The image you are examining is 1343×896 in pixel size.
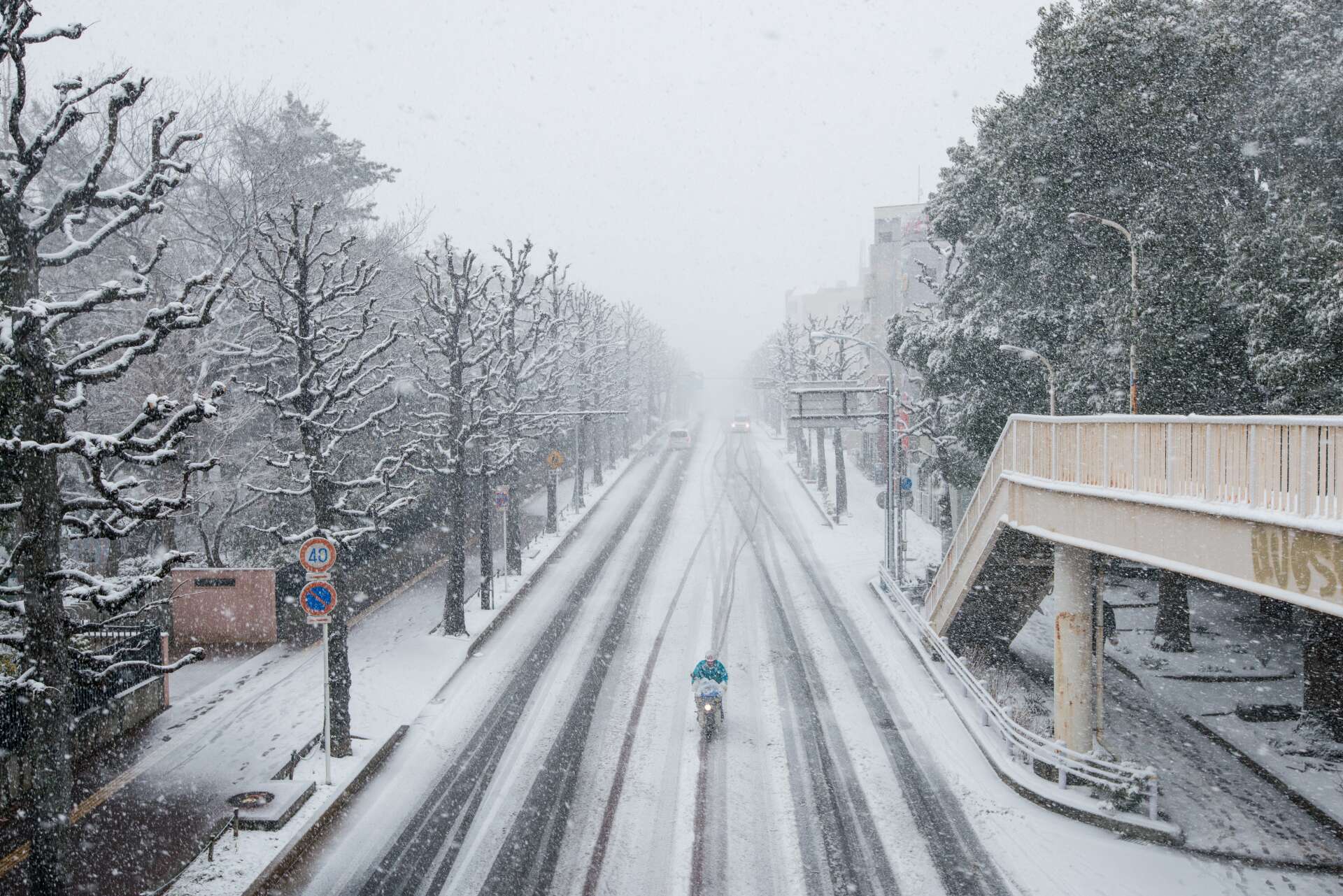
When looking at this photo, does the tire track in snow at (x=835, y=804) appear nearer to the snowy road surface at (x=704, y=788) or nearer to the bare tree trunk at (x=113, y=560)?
the snowy road surface at (x=704, y=788)

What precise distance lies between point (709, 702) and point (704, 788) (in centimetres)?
208

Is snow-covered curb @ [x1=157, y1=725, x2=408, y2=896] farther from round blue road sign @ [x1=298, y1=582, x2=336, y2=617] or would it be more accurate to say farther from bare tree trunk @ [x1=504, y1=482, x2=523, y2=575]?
bare tree trunk @ [x1=504, y1=482, x2=523, y2=575]

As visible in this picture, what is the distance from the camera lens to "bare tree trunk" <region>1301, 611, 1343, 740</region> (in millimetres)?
15602

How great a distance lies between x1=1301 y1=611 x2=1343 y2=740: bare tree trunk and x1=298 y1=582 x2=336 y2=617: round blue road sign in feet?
55.1

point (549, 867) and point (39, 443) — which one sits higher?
point (39, 443)

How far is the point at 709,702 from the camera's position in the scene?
15.4 m

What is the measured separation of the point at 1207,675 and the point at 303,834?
1834 centimetres

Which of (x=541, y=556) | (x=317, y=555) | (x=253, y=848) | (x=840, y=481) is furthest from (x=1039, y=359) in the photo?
(x=253, y=848)

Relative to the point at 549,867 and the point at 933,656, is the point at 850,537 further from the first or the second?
the point at 549,867

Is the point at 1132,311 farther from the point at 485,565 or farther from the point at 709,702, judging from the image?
the point at 485,565

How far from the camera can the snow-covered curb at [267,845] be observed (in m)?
10.2

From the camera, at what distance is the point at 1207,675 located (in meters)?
19.5

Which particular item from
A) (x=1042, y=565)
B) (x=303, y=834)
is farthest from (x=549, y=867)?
(x=1042, y=565)

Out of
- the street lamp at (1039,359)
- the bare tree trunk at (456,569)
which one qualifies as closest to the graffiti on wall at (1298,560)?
the street lamp at (1039,359)
